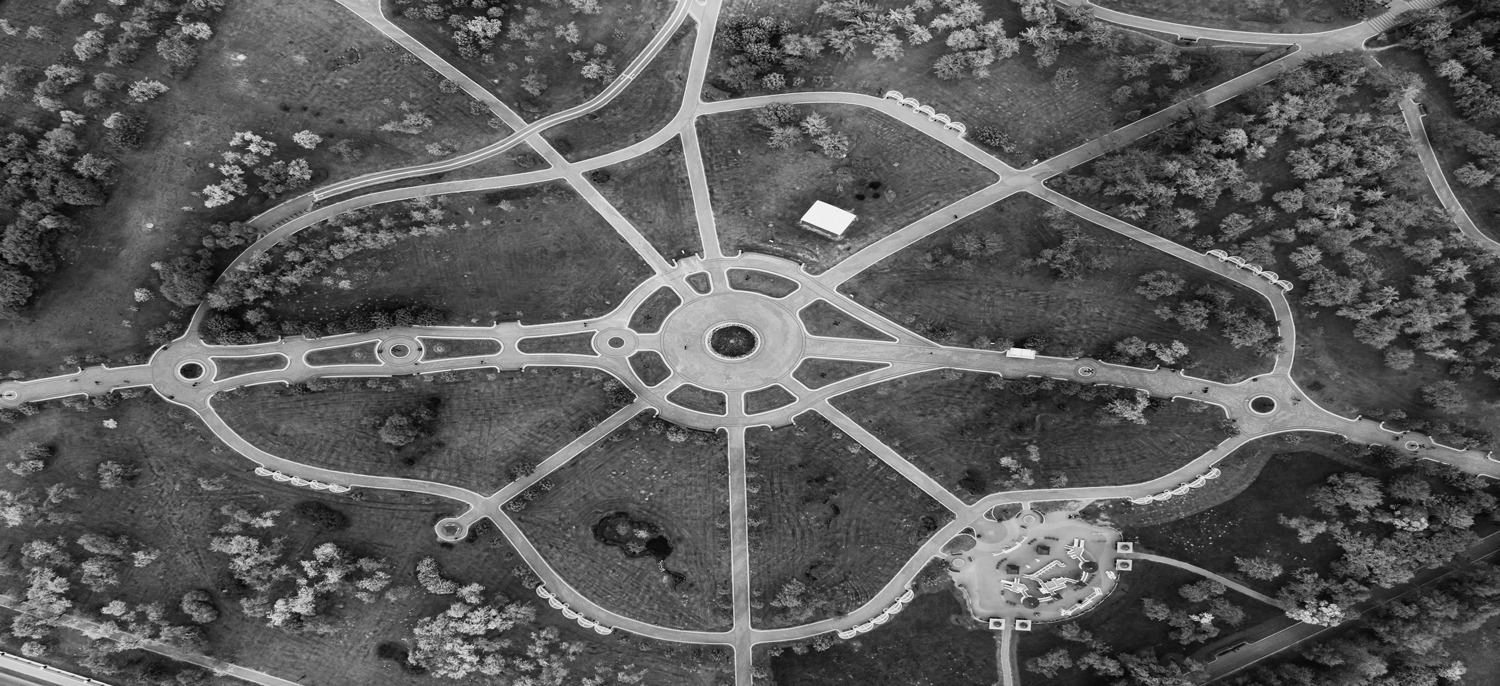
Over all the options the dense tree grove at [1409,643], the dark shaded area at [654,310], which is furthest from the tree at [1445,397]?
the dark shaded area at [654,310]

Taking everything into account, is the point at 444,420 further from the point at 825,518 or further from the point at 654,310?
the point at 825,518

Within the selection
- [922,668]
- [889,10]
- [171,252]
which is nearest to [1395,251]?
[889,10]

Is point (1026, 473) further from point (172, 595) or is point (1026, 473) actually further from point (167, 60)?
point (167, 60)

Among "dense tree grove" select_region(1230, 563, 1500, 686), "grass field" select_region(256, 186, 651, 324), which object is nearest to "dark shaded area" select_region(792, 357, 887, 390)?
"grass field" select_region(256, 186, 651, 324)

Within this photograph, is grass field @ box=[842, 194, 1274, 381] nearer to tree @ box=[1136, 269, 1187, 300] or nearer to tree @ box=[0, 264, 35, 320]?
tree @ box=[1136, 269, 1187, 300]

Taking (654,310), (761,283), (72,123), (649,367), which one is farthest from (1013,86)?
(72,123)
